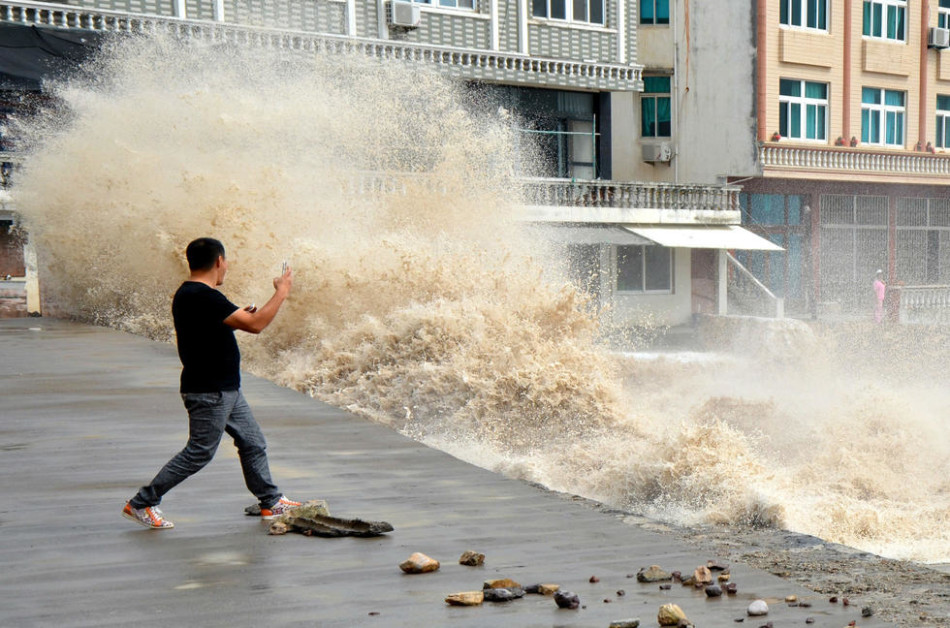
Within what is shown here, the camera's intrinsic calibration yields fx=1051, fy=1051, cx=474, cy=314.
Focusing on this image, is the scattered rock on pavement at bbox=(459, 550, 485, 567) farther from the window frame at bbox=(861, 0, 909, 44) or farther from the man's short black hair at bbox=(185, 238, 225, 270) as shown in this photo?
the window frame at bbox=(861, 0, 909, 44)

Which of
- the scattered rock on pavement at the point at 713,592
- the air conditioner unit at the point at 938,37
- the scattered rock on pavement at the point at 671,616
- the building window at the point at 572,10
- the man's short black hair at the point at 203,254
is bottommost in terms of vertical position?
the scattered rock on pavement at the point at 713,592

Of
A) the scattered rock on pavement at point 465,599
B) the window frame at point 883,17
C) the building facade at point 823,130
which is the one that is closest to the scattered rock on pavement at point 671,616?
the scattered rock on pavement at point 465,599

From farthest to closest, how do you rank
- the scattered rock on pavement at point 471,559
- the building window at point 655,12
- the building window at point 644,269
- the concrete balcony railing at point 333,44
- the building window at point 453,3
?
the building window at point 655,12, the building window at point 644,269, the building window at point 453,3, the concrete balcony railing at point 333,44, the scattered rock on pavement at point 471,559

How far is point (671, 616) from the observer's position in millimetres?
4180

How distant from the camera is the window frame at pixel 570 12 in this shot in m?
26.1

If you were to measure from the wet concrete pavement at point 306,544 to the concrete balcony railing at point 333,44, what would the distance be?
13.0m

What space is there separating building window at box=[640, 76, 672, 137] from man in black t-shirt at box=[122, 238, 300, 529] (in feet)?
85.6

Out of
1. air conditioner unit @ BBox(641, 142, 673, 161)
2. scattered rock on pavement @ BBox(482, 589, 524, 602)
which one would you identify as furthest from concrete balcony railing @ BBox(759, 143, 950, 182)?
scattered rock on pavement @ BBox(482, 589, 524, 602)

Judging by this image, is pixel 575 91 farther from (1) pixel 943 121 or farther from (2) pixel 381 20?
(1) pixel 943 121

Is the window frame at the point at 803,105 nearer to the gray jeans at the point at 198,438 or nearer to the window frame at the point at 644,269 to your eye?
the window frame at the point at 644,269

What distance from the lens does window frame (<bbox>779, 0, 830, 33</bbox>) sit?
30.4m

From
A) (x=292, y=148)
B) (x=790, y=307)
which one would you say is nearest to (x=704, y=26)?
(x=790, y=307)

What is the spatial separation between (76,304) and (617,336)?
14293 mm

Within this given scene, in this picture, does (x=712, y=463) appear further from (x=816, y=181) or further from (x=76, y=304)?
(x=816, y=181)
